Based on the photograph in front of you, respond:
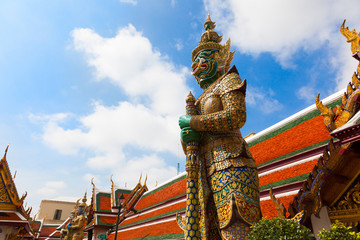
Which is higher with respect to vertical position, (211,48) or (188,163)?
(211,48)

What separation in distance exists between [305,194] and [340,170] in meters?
0.44

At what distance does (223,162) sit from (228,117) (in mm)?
623

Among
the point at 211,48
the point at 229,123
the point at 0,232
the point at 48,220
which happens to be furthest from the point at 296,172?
the point at 48,220

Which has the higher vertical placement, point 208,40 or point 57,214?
point 57,214

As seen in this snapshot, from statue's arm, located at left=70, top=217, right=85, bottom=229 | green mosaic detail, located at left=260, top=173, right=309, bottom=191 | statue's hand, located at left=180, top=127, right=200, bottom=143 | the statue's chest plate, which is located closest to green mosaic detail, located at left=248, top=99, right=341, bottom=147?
green mosaic detail, located at left=260, top=173, right=309, bottom=191

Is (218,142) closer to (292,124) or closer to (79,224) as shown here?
(292,124)

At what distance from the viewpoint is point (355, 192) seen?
2623 mm

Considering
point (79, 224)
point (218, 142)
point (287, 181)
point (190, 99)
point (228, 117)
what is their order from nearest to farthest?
point (228, 117)
point (218, 142)
point (190, 99)
point (287, 181)
point (79, 224)

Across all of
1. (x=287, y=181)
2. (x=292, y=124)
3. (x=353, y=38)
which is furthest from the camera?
(x=292, y=124)

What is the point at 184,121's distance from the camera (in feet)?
12.9

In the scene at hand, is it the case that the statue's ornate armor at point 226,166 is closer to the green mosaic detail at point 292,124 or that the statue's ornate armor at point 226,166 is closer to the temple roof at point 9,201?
the green mosaic detail at point 292,124

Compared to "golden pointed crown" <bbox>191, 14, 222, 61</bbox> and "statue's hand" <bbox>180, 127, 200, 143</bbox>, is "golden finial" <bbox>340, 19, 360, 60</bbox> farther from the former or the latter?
"statue's hand" <bbox>180, 127, 200, 143</bbox>

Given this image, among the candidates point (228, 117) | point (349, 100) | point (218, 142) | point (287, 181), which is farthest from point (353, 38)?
point (287, 181)

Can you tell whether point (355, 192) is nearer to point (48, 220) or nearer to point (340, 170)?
point (340, 170)
